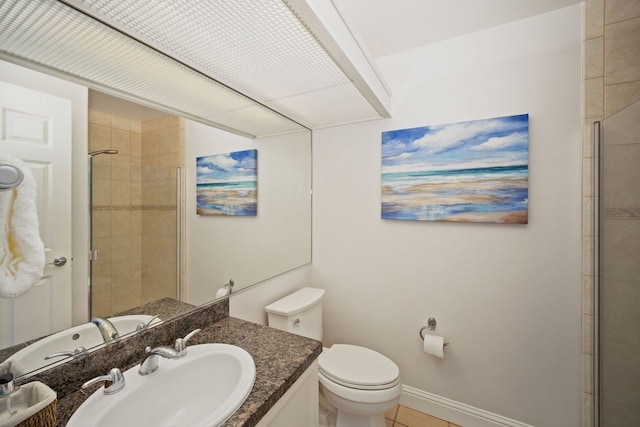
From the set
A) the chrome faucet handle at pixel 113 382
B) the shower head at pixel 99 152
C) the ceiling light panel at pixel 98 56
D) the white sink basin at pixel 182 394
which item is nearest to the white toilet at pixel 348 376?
the white sink basin at pixel 182 394

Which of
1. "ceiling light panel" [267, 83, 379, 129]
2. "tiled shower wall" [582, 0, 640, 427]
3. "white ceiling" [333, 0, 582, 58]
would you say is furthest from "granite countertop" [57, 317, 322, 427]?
"white ceiling" [333, 0, 582, 58]

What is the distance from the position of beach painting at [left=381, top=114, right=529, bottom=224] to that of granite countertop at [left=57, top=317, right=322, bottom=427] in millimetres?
1068

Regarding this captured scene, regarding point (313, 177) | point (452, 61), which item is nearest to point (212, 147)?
point (313, 177)

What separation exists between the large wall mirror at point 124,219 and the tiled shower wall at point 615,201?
1.84 m

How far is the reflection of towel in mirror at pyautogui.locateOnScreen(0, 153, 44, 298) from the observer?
0.64 m

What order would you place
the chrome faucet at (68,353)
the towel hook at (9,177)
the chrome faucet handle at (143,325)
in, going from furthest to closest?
the chrome faucet handle at (143,325)
the chrome faucet at (68,353)
the towel hook at (9,177)

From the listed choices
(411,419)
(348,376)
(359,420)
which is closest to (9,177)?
(348,376)

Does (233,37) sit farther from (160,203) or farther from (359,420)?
(359,420)

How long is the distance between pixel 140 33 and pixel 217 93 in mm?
398

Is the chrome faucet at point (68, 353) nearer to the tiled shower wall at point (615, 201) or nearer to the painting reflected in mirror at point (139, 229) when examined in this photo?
the painting reflected in mirror at point (139, 229)

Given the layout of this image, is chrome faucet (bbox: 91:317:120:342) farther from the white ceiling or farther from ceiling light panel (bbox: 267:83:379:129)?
the white ceiling

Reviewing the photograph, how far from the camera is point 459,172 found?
1.53 m

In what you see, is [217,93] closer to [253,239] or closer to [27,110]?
[27,110]

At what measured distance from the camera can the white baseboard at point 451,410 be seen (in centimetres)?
150
